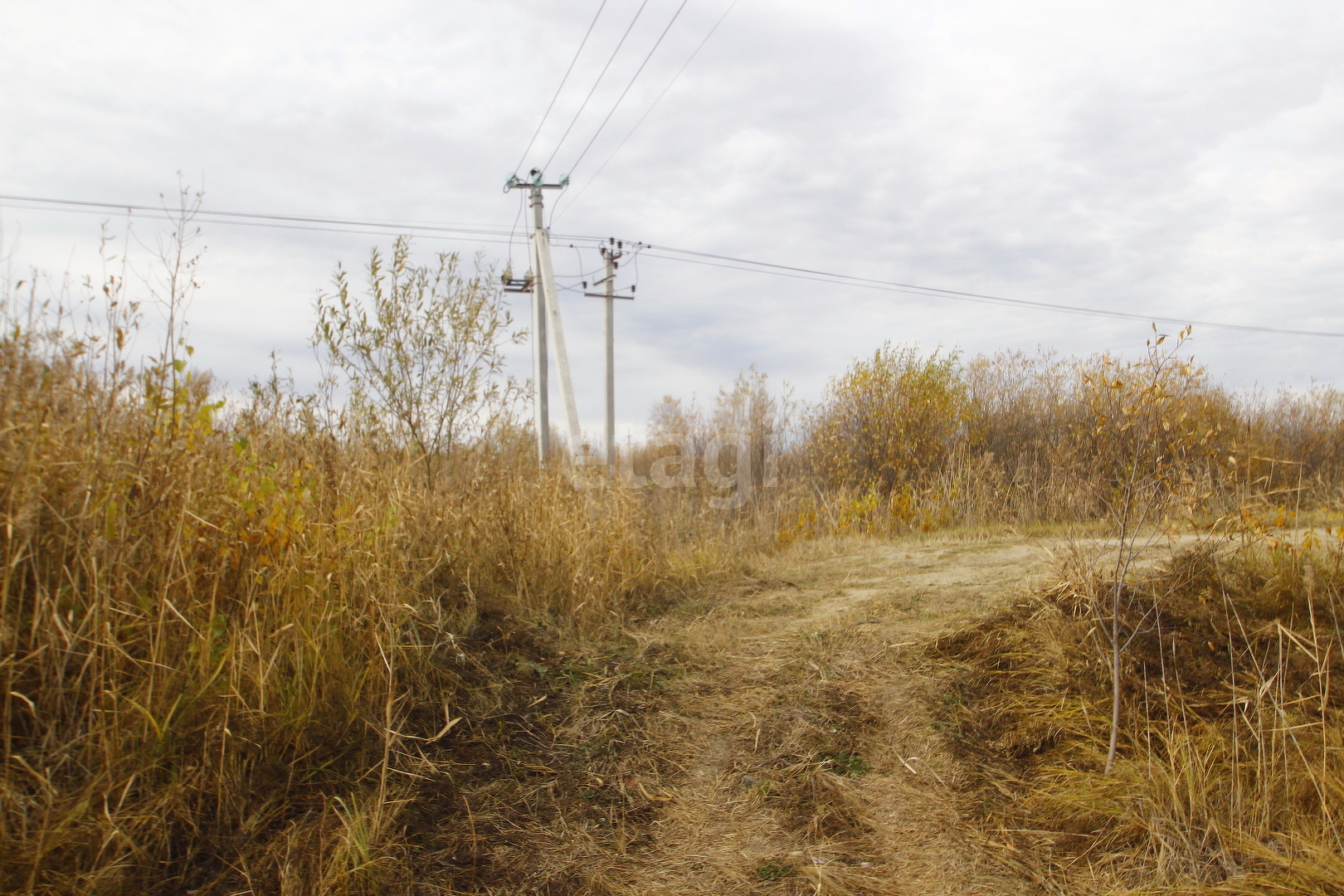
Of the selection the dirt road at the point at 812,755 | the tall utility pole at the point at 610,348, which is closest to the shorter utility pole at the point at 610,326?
the tall utility pole at the point at 610,348

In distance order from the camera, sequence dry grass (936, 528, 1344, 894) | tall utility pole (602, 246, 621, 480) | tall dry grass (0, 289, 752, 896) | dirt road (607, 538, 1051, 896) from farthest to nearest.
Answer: tall utility pole (602, 246, 621, 480) < dirt road (607, 538, 1051, 896) < dry grass (936, 528, 1344, 894) < tall dry grass (0, 289, 752, 896)

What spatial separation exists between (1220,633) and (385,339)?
5727mm

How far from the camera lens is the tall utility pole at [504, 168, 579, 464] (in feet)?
40.0

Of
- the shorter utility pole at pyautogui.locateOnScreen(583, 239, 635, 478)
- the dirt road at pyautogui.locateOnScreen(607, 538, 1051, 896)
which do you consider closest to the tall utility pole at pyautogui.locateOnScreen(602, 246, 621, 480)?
the shorter utility pole at pyautogui.locateOnScreen(583, 239, 635, 478)

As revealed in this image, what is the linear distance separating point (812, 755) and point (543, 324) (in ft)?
38.3

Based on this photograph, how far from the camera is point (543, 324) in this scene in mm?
13883

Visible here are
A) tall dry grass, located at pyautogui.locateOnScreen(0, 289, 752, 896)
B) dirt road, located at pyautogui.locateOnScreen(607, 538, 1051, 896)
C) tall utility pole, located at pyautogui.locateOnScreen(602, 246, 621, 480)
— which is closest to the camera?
tall dry grass, located at pyautogui.locateOnScreen(0, 289, 752, 896)

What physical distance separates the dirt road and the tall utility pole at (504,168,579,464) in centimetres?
742

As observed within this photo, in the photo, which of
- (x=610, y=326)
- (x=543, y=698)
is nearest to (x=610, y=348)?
(x=610, y=326)

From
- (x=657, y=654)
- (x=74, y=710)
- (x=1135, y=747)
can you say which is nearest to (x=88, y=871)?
(x=74, y=710)

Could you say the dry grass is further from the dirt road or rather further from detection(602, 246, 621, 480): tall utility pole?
detection(602, 246, 621, 480): tall utility pole

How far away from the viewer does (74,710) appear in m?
2.23

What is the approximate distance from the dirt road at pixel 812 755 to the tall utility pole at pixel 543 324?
24.3ft

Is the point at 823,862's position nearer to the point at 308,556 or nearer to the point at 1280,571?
the point at 308,556
